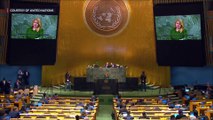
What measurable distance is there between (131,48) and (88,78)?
5510mm

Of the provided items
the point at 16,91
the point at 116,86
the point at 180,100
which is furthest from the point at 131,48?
the point at 16,91

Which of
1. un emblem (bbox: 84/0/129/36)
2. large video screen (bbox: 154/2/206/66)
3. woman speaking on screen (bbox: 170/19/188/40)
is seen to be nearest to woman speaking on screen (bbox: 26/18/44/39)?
un emblem (bbox: 84/0/129/36)

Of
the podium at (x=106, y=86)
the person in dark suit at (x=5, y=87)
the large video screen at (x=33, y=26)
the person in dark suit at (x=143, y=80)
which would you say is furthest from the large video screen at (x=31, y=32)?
the person in dark suit at (x=143, y=80)

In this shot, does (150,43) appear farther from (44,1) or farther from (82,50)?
(44,1)

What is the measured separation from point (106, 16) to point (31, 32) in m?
7.44

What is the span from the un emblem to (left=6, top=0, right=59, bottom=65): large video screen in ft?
17.9

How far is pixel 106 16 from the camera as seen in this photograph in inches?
1110

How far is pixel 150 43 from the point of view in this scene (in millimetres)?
28422

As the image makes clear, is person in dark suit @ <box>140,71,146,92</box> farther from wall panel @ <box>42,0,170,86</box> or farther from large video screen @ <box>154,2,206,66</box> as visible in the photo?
wall panel @ <box>42,0,170,86</box>

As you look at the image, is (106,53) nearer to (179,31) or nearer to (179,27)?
(179,31)

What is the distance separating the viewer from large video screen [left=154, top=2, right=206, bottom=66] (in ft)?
75.6

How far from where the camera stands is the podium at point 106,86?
23359 mm

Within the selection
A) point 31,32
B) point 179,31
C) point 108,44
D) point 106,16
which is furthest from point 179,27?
point 31,32

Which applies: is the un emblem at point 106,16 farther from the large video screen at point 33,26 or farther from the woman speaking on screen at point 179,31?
the woman speaking on screen at point 179,31
